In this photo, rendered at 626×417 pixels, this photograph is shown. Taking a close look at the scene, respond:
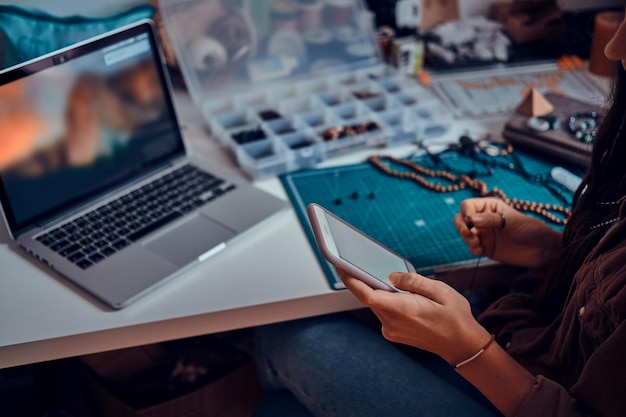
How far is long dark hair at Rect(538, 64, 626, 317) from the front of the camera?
3.15 ft

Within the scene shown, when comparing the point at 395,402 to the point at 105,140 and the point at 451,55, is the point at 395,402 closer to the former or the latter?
the point at 105,140

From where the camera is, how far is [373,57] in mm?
1494

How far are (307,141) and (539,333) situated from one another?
554 millimetres

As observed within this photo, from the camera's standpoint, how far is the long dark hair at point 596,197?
0.96 meters

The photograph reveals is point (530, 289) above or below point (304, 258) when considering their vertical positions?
below

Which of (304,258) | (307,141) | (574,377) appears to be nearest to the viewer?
(574,377)

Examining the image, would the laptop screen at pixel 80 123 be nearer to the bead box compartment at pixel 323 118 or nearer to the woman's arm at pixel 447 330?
the bead box compartment at pixel 323 118

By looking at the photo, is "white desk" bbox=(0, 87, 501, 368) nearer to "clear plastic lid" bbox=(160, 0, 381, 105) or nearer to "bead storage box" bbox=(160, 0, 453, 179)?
"bead storage box" bbox=(160, 0, 453, 179)

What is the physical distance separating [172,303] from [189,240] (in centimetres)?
13

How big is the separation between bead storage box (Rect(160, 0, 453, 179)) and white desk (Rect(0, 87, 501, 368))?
0.79ft

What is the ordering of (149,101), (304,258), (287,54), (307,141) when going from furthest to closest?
(287,54) → (307,141) → (149,101) → (304,258)

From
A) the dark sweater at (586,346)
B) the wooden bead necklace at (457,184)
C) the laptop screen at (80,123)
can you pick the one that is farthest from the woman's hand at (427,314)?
the laptop screen at (80,123)

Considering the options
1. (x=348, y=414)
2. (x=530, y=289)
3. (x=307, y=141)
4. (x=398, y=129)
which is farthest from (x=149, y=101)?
(x=530, y=289)

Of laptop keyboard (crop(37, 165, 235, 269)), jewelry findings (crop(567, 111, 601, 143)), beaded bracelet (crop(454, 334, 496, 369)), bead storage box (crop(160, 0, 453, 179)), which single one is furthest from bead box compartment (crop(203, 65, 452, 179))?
beaded bracelet (crop(454, 334, 496, 369))
